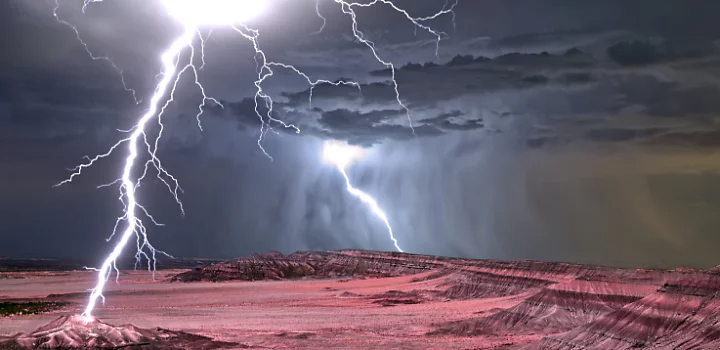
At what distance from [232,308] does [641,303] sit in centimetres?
5362

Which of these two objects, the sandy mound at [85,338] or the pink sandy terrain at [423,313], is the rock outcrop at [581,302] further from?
the sandy mound at [85,338]

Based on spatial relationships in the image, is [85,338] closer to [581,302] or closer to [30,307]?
[581,302]

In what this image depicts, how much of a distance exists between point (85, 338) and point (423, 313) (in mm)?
38546

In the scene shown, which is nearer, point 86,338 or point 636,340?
point 636,340

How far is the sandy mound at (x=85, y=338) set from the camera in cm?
3956

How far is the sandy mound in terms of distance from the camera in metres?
39.6

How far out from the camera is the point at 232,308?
78.6 metres

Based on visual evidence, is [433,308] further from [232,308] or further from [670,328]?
[670,328]

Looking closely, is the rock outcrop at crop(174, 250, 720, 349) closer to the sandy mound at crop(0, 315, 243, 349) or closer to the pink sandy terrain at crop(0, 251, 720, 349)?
the pink sandy terrain at crop(0, 251, 720, 349)

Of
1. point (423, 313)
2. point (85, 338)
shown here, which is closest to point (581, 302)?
point (423, 313)

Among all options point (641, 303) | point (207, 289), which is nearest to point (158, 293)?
point (207, 289)

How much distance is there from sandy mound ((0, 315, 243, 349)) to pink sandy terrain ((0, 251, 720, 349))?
0.10 metres

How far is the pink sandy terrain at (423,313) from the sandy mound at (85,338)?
103 mm

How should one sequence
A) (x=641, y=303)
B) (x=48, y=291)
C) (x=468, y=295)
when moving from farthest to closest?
(x=48, y=291), (x=468, y=295), (x=641, y=303)
